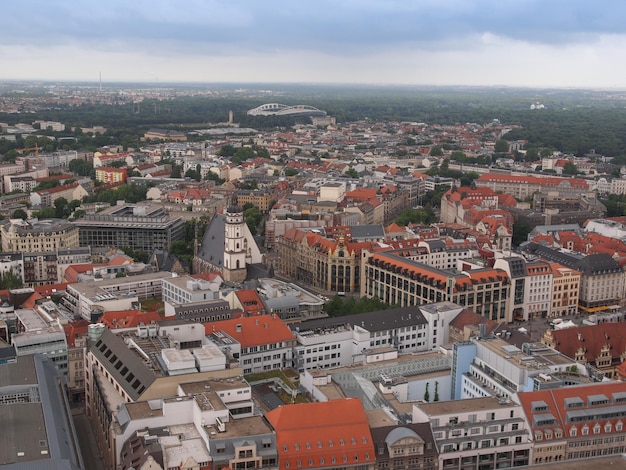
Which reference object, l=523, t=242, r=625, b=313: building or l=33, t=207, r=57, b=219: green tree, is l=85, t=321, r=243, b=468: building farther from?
l=33, t=207, r=57, b=219: green tree

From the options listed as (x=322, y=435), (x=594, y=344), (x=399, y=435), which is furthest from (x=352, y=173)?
(x=322, y=435)

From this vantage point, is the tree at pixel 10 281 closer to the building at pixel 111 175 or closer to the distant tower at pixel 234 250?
the distant tower at pixel 234 250

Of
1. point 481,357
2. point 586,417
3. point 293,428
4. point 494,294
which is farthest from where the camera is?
point 494,294

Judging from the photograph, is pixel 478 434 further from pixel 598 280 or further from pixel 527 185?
pixel 527 185

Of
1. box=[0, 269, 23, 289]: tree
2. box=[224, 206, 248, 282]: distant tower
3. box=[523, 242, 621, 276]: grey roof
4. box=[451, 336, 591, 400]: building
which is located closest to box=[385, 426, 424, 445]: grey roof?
box=[451, 336, 591, 400]: building

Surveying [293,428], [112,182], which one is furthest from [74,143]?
[293,428]

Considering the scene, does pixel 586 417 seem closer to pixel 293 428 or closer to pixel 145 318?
pixel 293 428

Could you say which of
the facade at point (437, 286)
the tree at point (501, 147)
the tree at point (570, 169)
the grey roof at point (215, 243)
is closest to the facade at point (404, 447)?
the facade at point (437, 286)
